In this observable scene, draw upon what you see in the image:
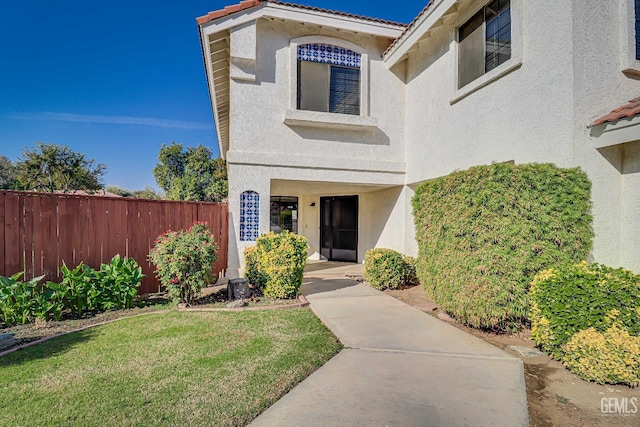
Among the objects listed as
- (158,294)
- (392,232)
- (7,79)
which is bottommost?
(158,294)

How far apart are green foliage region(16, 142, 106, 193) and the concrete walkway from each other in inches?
1327

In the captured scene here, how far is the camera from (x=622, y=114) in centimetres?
511

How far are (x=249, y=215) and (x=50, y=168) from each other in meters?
30.9

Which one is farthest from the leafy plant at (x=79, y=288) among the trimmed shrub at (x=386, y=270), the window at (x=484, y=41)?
the window at (x=484, y=41)

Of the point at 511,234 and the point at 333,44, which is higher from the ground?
the point at 333,44

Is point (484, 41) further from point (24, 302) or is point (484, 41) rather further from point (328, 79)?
point (24, 302)

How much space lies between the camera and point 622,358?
3.91 m

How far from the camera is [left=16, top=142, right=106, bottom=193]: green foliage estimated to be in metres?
29.7

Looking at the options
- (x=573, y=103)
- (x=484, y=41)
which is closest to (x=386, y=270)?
(x=573, y=103)

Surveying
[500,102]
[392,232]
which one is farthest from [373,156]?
[500,102]

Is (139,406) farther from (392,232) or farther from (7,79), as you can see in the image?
(7,79)

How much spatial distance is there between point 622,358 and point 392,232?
338 inches

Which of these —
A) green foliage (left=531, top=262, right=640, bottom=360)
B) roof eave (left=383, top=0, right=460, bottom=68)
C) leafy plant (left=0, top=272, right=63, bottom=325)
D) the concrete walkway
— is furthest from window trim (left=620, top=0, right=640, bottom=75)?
leafy plant (left=0, top=272, right=63, bottom=325)

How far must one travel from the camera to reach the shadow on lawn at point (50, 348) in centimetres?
457
